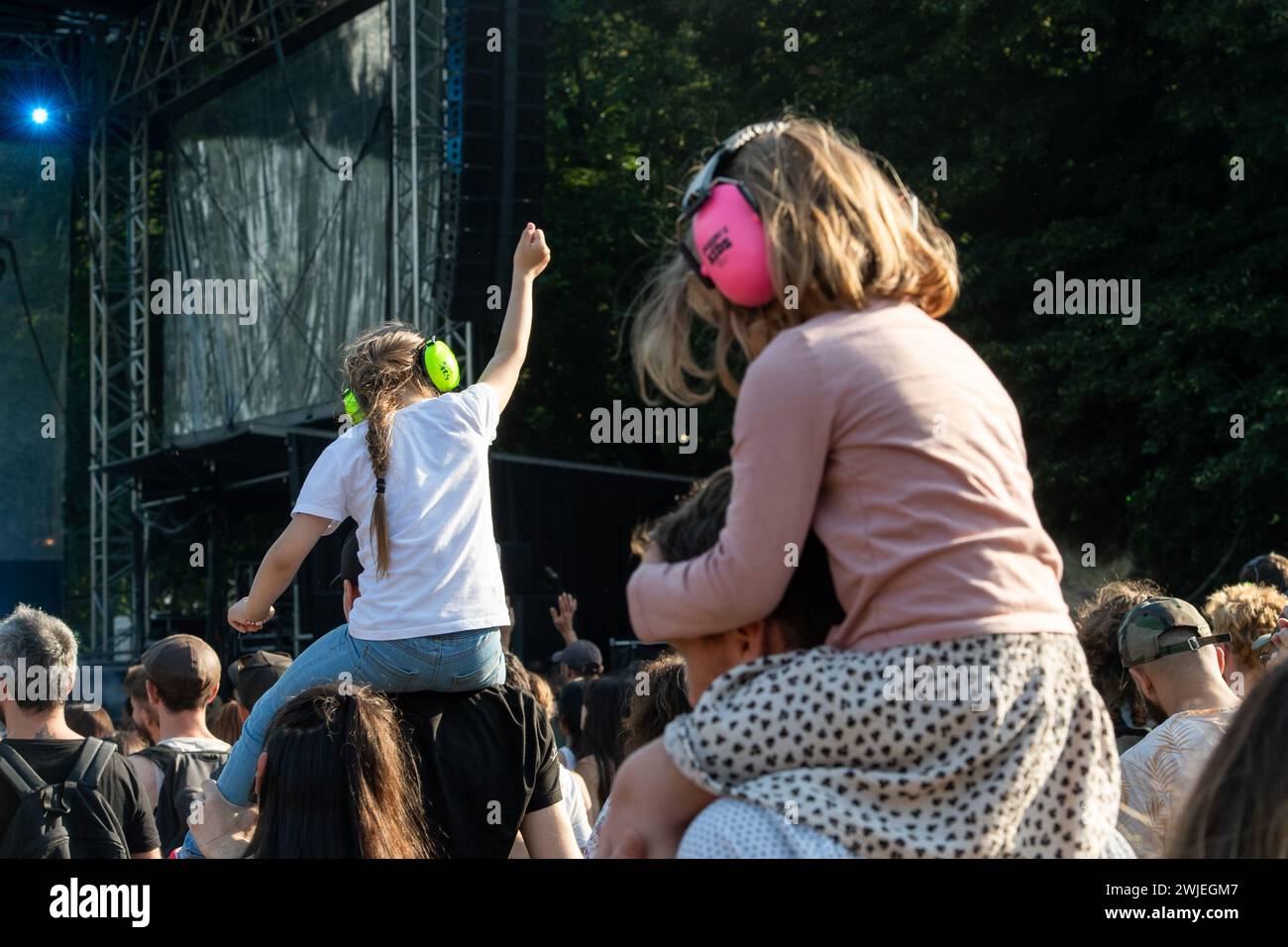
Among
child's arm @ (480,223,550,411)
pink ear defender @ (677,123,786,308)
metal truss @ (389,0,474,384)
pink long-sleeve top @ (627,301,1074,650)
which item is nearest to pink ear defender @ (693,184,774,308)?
pink ear defender @ (677,123,786,308)

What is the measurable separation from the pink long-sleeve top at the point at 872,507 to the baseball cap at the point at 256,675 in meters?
3.90

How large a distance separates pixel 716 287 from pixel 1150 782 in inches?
78.2

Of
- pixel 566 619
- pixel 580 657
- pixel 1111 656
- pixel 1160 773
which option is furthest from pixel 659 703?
pixel 566 619

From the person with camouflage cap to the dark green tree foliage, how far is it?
8372 mm

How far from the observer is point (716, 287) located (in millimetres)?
2160

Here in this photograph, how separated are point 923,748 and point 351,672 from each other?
198 cm

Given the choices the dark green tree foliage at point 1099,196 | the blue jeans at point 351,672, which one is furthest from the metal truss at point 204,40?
the blue jeans at point 351,672

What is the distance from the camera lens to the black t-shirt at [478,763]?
3.75 meters

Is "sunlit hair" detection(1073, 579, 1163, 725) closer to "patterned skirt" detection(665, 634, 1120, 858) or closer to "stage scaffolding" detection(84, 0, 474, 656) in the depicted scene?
"patterned skirt" detection(665, 634, 1120, 858)

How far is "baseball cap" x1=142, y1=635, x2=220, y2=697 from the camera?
16.1ft

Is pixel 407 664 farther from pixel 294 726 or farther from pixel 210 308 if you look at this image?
pixel 210 308

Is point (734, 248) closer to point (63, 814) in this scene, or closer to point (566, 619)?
point (63, 814)

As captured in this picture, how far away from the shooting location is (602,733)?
18.8ft

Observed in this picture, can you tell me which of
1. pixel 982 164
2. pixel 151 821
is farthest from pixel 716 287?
pixel 982 164
